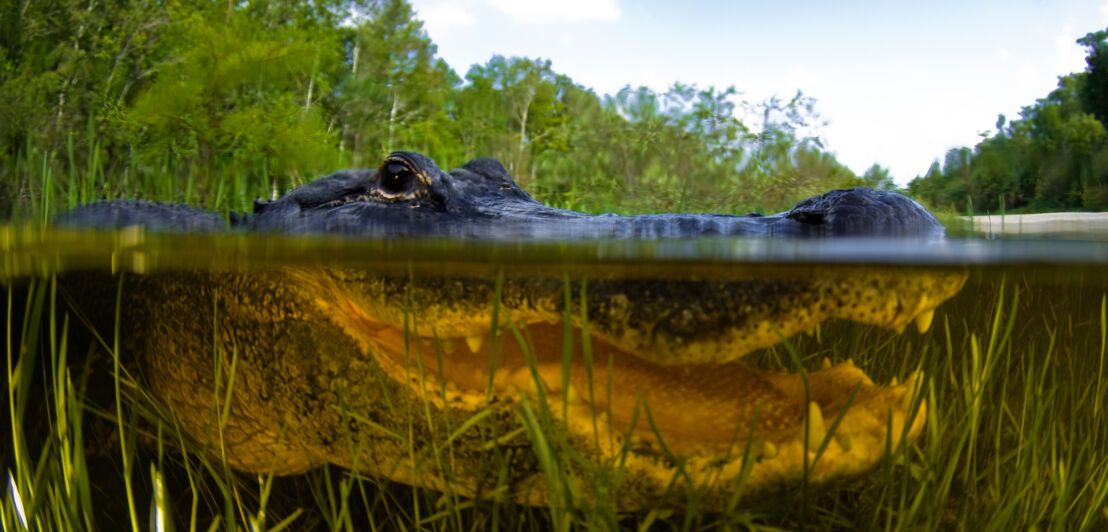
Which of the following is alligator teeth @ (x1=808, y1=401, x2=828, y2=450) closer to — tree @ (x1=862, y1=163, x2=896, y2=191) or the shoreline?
the shoreline

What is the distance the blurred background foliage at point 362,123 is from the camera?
4027 millimetres

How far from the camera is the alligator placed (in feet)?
5.46

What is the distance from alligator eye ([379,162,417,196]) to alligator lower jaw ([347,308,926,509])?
3.41 ft

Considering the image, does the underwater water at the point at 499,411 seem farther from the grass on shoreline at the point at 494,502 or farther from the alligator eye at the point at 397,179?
the alligator eye at the point at 397,179

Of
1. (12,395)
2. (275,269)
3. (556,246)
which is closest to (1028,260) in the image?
(556,246)

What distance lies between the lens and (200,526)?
2346 millimetres

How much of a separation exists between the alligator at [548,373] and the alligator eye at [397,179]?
63 centimetres

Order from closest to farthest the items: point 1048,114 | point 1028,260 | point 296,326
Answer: point 296,326, point 1028,260, point 1048,114

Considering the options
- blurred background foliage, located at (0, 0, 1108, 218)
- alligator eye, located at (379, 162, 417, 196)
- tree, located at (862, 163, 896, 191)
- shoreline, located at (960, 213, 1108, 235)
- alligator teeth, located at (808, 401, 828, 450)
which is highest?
blurred background foliage, located at (0, 0, 1108, 218)

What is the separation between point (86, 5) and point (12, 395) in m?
2.74

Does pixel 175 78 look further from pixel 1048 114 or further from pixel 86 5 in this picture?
pixel 1048 114

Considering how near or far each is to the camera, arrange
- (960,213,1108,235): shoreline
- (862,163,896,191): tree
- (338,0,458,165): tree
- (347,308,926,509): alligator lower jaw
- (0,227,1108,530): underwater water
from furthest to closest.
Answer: (338,0,458,165): tree < (862,163,896,191): tree < (960,213,1108,235): shoreline < (0,227,1108,530): underwater water < (347,308,926,509): alligator lower jaw

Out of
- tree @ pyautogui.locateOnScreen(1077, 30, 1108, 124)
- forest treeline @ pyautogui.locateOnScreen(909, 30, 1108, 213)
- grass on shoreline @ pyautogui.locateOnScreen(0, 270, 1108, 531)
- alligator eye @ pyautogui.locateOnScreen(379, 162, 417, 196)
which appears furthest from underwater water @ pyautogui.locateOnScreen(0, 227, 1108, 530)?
tree @ pyautogui.locateOnScreen(1077, 30, 1108, 124)

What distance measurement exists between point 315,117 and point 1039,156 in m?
4.18
